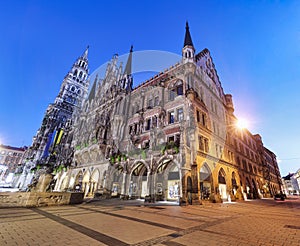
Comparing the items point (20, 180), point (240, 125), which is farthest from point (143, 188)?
point (20, 180)

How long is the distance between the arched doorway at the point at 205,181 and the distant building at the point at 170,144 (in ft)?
0.42

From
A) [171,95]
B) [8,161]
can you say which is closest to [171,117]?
[171,95]

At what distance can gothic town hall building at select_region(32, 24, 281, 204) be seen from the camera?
1914cm

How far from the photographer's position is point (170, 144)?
18.6m

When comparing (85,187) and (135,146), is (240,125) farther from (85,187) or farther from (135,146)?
(85,187)

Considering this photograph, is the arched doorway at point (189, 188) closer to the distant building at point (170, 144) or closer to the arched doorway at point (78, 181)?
the distant building at point (170, 144)

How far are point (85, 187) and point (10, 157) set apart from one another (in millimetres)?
83459

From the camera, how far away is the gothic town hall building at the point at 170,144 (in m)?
19.1

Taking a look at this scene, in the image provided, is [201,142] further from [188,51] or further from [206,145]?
[188,51]

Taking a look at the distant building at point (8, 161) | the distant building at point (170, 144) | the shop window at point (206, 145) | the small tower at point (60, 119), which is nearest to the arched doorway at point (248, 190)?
the distant building at point (170, 144)

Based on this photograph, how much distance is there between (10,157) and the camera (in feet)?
274

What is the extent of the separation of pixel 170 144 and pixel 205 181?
23.0 feet

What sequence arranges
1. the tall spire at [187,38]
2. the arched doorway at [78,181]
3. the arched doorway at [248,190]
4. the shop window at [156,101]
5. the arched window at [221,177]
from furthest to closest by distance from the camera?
the arched doorway at [78,181] < the arched doorway at [248,190] < the shop window at [156,101] < the tall spire at [187,38] < the arched window at [221,177]

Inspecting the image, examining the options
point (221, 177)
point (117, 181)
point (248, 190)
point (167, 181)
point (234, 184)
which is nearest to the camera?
point (167, 181)
